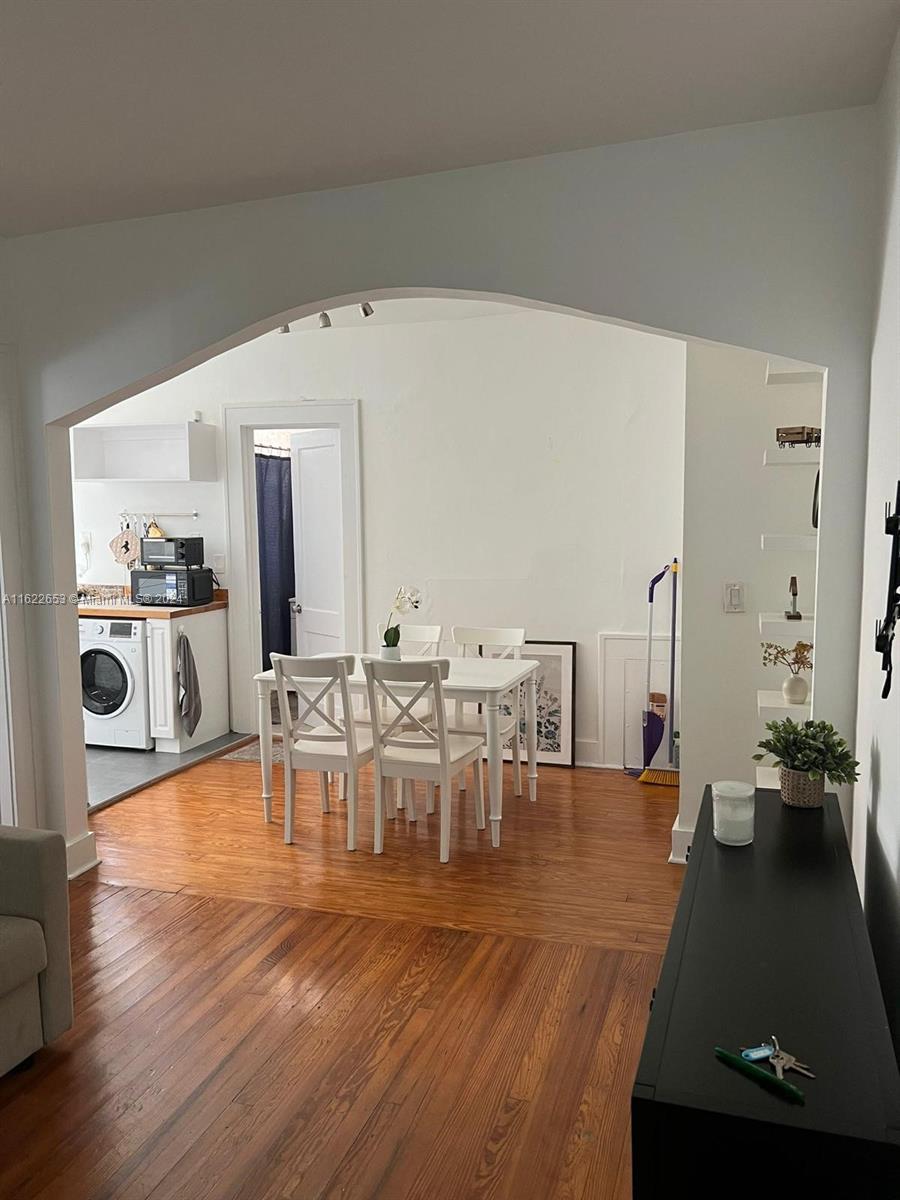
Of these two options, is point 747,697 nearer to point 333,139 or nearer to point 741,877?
point 741,877

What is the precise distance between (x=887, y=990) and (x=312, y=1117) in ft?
4.71

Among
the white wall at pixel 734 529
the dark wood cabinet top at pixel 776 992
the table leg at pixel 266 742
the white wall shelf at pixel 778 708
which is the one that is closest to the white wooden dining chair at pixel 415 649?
the table leg at pixel 266 742

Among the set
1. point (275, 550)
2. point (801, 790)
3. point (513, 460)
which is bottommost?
point (801, 790)

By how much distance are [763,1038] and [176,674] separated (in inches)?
202

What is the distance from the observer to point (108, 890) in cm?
399

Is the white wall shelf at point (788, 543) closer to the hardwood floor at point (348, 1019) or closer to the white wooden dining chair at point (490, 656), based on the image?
the hardwood floor at point (348, 1019)

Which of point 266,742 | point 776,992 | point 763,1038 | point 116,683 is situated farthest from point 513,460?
point 763,1038

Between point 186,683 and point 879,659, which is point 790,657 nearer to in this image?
point 879,659

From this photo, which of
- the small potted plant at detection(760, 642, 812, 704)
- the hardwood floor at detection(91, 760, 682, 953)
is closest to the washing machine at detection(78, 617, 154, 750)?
the hardwood floor at detection(91, 760, 682, 953)

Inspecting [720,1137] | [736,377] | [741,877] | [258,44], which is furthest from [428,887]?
[258,44]

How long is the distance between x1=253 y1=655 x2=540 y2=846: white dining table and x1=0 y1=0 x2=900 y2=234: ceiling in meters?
2.22

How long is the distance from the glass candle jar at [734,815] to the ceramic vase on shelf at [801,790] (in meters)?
0.29

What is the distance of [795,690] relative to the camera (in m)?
3.62

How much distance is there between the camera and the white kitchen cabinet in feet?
19.9
